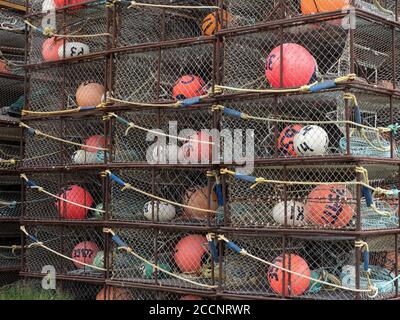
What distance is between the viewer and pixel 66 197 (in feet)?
27.0

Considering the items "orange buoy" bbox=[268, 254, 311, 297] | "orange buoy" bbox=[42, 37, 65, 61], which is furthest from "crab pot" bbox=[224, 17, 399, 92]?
"orange buoy" bbox=[42, 37, 65, 61]

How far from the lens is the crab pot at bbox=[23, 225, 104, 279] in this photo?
26.5ft

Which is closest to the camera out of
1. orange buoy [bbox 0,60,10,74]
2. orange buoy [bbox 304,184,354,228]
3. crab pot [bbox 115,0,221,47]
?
orange buoy [bbox 304,184,354,228]

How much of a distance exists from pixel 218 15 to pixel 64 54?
219cm

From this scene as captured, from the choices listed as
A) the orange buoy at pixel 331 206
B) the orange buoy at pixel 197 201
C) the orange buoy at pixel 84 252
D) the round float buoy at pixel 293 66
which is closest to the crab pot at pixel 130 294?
the orange buoy at pixel 84 252

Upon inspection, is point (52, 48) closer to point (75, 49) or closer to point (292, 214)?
point (75, 49)

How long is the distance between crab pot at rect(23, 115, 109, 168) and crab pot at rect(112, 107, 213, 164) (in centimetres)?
21

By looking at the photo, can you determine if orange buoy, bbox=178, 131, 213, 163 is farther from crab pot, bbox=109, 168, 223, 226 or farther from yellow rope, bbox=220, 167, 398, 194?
yellow rope, bbox=220, 167, 398, 194

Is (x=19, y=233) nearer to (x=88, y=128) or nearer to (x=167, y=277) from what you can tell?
(x=88, y=128)

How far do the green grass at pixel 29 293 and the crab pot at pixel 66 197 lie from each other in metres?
0.82

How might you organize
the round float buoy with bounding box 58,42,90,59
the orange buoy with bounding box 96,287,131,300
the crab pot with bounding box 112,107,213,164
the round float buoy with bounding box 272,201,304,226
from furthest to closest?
the round float buoy with bounding box 58,42,90,59, the orange buoy with bounding box 96,287,131,300, the crab pot with bounding box 112,107,213,164, the round float buoy with bounding box 272,201,304,226

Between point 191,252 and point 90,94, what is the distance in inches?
88.2

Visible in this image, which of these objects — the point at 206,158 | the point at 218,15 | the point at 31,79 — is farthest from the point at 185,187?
the point at 31,79

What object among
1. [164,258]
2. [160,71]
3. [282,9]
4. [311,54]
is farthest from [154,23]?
[164,258]
